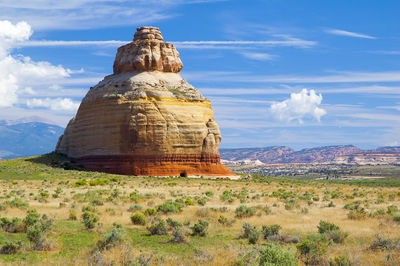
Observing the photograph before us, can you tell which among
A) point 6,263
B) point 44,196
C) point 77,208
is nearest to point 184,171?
point 44,196

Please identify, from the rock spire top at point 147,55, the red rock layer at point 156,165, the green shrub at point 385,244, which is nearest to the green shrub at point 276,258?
the green shrub at point 385,244

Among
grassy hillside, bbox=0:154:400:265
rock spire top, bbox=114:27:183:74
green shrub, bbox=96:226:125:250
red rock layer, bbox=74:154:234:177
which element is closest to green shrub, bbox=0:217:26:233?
grassy hillside, bbox=0:154:400:265

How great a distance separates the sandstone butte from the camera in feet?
199

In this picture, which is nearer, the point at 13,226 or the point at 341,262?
the point at 341,262

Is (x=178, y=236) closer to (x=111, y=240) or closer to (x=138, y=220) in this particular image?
(x=111, y=240)

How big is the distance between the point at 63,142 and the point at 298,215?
59584 mm

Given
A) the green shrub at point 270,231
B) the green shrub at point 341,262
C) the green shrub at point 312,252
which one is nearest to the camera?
the green shrub at point 341,262

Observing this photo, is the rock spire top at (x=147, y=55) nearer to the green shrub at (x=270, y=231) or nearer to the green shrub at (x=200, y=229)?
the green shrub at (x=200, y=229)

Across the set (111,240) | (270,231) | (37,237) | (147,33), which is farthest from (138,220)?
(147,33)

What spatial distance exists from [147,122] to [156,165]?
613cm

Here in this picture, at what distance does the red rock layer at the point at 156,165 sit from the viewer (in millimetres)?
60219

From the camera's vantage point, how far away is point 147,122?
199 ft

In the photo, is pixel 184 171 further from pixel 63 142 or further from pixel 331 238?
pixel 331 238

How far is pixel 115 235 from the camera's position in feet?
43.3
